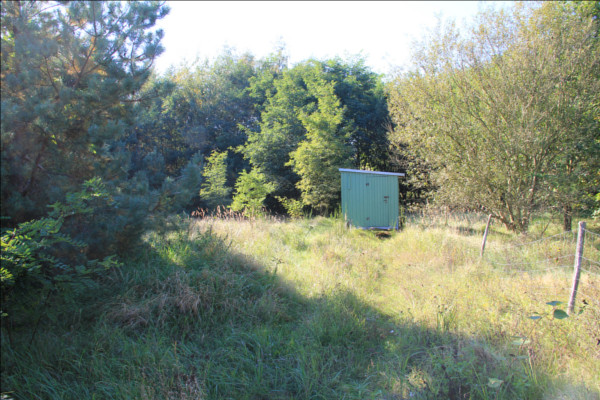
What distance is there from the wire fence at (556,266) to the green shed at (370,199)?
4809 mm

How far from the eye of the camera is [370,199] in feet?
39.4

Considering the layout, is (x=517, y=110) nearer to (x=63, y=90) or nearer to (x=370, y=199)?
(x=370, y=199)

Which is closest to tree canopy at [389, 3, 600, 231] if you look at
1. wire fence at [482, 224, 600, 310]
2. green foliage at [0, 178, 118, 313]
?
wire fence at [482, 224, 600, 310]

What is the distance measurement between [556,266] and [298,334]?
4.70 meters

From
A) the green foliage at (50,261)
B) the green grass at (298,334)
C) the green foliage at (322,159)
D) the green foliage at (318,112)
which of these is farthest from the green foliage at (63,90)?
the green foliage at (318,112)

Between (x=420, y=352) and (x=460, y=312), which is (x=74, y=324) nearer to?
(x=420, y=352)

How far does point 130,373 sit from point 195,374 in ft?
1.86

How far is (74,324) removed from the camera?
3580mm

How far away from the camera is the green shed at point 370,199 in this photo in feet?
38.7

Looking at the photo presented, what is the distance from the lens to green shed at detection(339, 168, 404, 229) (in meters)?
11.8

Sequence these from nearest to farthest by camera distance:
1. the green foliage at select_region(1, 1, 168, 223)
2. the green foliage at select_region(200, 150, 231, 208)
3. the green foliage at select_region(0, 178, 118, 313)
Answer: the green foliage at select_region(0, 178, 118, 313) → the green foliage at select_region(1, 1, 168, 223) → the green foliage at select_region(200, 150, 231, 208)

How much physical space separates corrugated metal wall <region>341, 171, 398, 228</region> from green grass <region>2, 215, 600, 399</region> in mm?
5820

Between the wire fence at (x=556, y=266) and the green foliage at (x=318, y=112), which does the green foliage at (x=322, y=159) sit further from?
the wire fence at (x=556, y=266)

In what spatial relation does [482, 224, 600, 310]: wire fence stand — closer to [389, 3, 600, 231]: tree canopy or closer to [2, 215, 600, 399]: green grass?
[2, 215, 600, 399]: green grass
